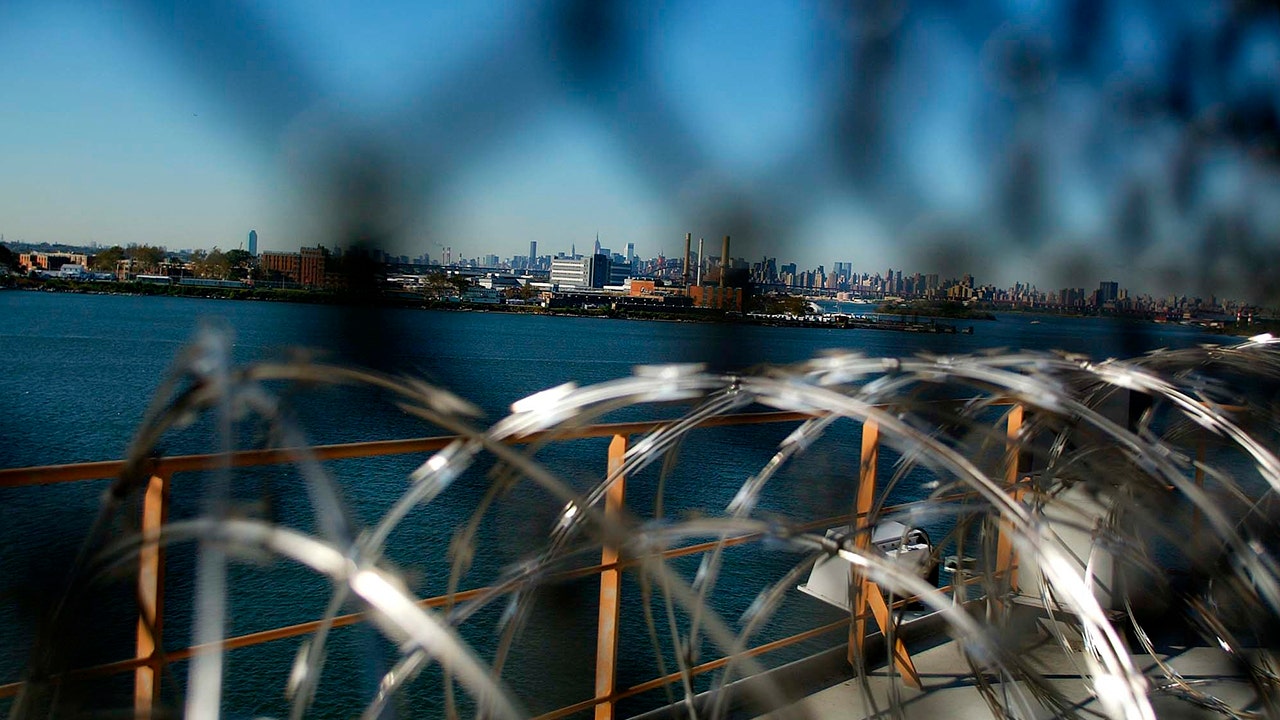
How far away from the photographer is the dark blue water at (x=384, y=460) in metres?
0.87

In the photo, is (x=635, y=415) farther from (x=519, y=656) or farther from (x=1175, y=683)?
(x=1175, y=683)

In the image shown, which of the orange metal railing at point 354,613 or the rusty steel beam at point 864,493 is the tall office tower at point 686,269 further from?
the rusty steel beam at point 864,493

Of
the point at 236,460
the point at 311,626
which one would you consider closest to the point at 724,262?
the point at 236,460

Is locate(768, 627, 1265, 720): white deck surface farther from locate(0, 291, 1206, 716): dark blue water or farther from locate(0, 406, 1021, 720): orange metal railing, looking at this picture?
locate(0, 291, 1206, 716): dark blue water

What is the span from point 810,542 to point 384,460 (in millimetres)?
23890

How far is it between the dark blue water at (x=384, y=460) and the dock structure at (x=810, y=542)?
0.04 metres

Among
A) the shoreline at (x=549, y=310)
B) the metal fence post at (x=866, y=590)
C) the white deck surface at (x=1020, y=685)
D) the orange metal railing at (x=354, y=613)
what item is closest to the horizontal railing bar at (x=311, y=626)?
the orange metal railing at (x=354, y=613)

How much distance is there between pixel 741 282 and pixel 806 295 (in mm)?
192

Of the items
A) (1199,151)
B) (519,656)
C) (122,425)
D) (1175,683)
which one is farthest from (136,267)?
(122,425)

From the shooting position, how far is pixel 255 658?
14219 millimetres

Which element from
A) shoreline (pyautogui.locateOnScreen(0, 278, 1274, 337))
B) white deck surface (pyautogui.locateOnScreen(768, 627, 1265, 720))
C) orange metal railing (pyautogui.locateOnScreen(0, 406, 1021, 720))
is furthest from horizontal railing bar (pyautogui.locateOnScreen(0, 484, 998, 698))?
white deck surface (pyautogui.locateOnScreen(768, 627, 1265, 720))

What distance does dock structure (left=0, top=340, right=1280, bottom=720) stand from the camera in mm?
827

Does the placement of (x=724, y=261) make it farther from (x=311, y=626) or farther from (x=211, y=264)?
(x=311, y=626)

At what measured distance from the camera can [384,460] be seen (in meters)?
24.2
